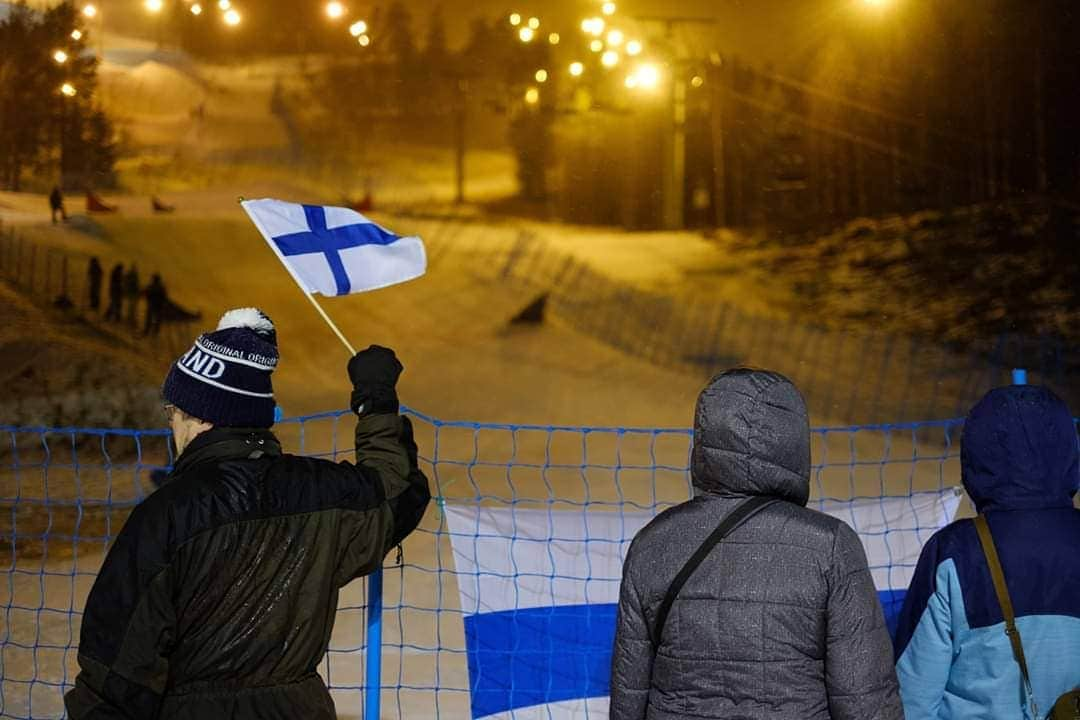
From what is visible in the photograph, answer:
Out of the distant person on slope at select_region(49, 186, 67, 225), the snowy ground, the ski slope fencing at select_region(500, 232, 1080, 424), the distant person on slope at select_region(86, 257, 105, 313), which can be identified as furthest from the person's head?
the distant person on slope at select_region(49, 186, 67, 225)

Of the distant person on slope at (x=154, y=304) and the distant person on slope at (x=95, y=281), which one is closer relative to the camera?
the distant person on slope at (x=154, y=304)

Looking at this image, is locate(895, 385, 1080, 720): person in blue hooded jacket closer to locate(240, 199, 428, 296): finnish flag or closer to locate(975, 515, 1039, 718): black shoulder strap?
locate(975, 515, 1039, 718): black shoulder strap

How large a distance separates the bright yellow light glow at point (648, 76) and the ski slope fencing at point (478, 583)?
9.89m

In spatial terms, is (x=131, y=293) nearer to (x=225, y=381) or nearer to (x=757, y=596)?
(x=225, y=381)

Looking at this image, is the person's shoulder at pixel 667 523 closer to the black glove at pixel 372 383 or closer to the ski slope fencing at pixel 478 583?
the black glove at pixel 372 383

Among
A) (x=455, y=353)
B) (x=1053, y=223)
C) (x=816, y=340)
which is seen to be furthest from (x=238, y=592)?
(x=1053, y=223)

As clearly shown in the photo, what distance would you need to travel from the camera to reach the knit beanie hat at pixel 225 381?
6.93ft

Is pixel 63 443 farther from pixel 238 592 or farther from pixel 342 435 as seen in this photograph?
pixel 238 592

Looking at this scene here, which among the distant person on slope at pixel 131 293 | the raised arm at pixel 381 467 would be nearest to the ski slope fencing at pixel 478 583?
the raised arm at pixel 381 467

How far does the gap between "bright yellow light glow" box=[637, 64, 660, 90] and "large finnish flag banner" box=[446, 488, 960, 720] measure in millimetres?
15934

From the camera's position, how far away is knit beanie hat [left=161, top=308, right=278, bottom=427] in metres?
2.11

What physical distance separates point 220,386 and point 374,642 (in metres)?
1.16

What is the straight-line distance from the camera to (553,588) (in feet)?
10.9

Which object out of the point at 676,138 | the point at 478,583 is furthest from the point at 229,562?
the point at 676,138
